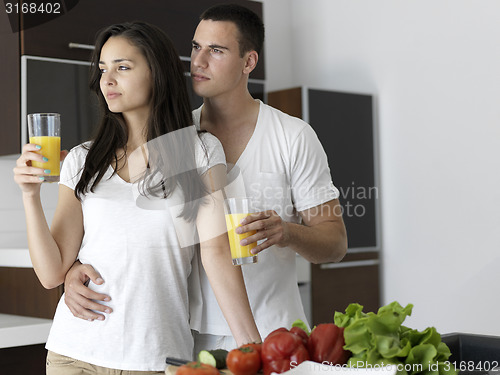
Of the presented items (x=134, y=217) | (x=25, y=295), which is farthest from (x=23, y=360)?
(x=134, y=217)

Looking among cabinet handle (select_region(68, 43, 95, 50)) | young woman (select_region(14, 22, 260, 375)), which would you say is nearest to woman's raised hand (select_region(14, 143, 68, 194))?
young woman (select_region(14, 22, 260, 375))

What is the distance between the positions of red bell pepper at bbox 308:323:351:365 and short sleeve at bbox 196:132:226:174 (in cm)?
64

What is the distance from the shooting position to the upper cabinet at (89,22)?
2602 millimetres

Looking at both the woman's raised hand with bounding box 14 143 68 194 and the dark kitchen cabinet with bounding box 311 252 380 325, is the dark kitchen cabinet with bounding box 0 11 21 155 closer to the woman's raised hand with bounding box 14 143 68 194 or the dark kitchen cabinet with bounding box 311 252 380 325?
the woman's raised hand with bounding box 14 143 68 194

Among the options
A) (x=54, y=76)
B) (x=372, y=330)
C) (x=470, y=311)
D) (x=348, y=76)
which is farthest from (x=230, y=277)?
(x=348, y=76)

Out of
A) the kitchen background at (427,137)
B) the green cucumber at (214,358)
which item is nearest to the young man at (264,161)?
the green cucumber at (214,358)

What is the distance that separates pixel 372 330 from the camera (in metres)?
0.93

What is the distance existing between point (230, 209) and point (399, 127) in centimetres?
246

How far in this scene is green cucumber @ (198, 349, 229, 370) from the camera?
3.22ft

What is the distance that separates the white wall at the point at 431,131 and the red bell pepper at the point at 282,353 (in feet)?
8.24

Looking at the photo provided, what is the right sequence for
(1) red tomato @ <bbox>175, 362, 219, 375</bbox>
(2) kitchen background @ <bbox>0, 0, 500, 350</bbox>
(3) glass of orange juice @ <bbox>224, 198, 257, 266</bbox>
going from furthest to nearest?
1. (2) kitchen background @ <bbox>0, 0, 500, 350</bbox>
2. (3) glass of orange juice @ <bbox>224, 198, 257, 266</bbox>
3. (1) red tomato @ <bbox>175, 362, 219, 375</bbox>

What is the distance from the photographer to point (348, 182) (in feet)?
11.8

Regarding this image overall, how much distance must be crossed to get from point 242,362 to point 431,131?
9.12 ft

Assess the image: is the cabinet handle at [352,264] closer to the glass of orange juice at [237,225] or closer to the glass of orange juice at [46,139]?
the glass of orange juice at [237,225]
